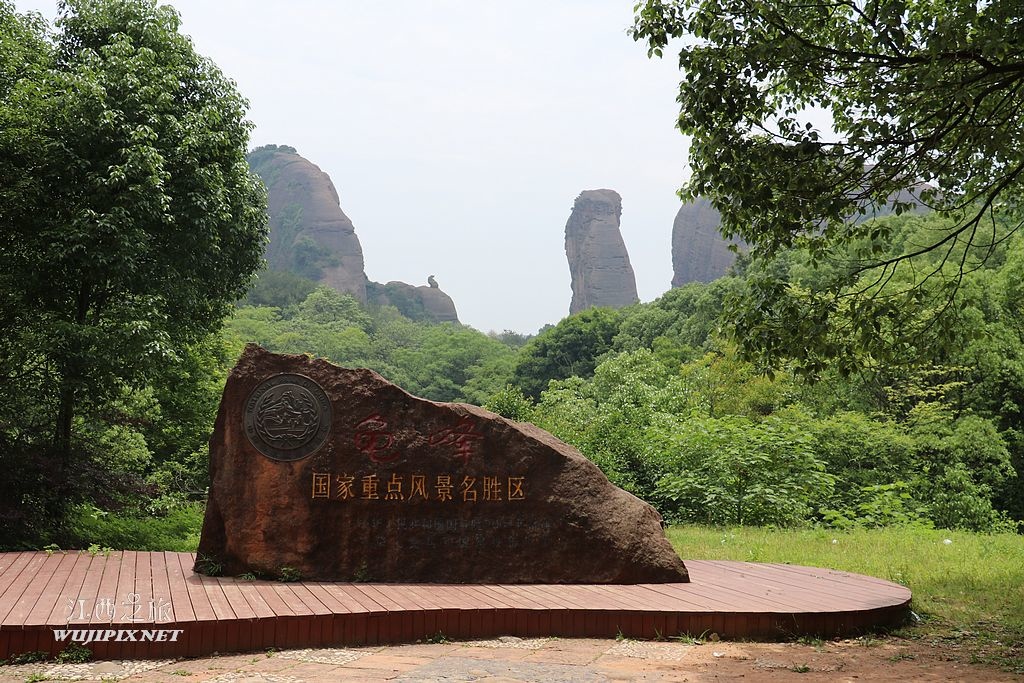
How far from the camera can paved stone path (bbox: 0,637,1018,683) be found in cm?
377

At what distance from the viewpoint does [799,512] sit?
10.2 metres

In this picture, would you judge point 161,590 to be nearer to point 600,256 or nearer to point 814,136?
point 814,136

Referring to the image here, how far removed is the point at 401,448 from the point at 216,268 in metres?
4.78

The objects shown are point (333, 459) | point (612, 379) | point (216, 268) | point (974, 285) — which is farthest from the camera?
point (612, 379)

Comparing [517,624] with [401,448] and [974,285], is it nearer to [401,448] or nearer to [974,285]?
[401,448]

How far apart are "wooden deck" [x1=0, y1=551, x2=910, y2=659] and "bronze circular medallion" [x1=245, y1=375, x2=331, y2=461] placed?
864mm

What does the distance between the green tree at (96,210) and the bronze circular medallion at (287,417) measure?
8.21 feet

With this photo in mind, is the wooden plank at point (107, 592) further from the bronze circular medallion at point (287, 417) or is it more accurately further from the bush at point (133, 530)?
the bush at point (133, 530)

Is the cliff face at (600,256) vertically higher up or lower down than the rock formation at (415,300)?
higher up

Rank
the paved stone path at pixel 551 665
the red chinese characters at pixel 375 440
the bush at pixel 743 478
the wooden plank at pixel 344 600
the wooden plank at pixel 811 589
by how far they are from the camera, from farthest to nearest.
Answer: the bush at pixel 743 478
the red chinese characters at pixel 375 440
the wooden plank at pixel 811 589
the wooden plank at pixel 344 600
the paved stone path at pixel 551 665

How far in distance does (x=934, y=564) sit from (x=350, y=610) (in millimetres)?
5366

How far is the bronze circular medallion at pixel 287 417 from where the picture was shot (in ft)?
18.4

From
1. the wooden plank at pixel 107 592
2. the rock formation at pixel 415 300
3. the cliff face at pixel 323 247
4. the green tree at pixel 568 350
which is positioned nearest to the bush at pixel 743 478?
the wooden plank at pixel 107 592

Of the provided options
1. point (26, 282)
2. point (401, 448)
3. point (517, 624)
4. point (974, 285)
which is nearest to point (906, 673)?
point (517, 624)
